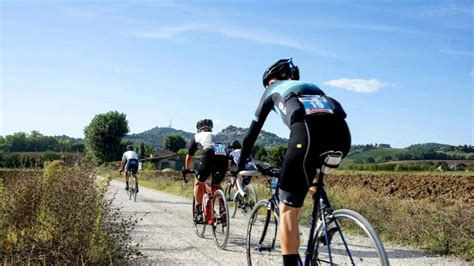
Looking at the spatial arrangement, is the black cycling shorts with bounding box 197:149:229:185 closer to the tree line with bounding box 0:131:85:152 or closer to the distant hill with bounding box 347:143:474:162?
the tree line with bounding box 0:131:85:152

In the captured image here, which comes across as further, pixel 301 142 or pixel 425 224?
pixel 425 224

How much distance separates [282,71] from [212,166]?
4.21 meters

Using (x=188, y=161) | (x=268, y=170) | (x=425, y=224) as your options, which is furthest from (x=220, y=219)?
(x=425, y=224)

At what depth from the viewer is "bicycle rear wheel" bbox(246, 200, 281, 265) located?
582cm

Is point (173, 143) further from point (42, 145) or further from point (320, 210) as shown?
point (320, 210)

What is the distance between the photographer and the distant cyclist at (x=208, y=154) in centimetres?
874

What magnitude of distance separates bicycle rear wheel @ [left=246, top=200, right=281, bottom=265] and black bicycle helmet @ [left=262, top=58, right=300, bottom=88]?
165cm

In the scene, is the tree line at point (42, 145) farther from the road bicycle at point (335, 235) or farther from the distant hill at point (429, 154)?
the distant hill at point (429, 154)

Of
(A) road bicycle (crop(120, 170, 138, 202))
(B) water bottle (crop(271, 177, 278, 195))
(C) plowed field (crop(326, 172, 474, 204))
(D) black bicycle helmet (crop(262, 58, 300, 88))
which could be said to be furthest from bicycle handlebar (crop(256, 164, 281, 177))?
(A) road bicycle (crop(120, 170, 138, 202))

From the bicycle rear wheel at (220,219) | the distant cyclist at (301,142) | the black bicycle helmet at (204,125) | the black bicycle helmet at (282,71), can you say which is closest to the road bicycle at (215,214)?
the bicycle rear wheel at (220,219)

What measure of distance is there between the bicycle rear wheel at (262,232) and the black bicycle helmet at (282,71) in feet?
5.42

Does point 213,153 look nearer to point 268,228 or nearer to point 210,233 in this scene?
point 210,233

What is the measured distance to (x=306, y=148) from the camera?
397 cm

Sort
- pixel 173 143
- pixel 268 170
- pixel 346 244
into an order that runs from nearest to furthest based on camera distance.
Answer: pixel 346 244 < pixel 268 170 < pixel 173 143
